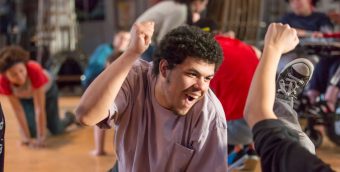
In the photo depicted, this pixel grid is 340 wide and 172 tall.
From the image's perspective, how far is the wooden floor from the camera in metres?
3.13

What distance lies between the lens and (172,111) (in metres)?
1.45

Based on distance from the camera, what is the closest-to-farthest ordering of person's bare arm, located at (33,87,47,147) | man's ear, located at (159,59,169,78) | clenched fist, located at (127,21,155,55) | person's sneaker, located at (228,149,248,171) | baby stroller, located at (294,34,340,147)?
1. clenched fist, located at (127,21,155,55)
2. man's ear, located at (159,59,169,78)
3. person's sneaker, located at (228,149,248,171)
4. baby stroller, located at (294,34,340,147)
5. person's bare arm, located at (33,87,47,147)

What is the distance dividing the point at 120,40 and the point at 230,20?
151 cm

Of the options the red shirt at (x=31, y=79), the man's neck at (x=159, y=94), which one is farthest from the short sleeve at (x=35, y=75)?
the man's neck at (x=159, y=94)

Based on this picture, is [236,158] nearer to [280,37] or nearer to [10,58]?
[10,58]

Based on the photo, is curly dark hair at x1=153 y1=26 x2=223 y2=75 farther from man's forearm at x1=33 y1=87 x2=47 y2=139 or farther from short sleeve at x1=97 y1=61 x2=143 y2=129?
man's forearm at x1=33 y1=87 x2=47 y2=139

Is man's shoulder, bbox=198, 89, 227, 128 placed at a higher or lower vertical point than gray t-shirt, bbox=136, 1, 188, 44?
lower

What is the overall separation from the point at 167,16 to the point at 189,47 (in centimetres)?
148

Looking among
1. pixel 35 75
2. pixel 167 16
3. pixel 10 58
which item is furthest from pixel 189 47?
pixel 35 75

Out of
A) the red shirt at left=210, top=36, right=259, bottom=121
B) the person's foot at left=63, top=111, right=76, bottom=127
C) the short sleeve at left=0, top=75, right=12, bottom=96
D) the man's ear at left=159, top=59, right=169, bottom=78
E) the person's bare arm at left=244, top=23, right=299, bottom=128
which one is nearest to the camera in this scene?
the person's bare arm at left=244, top=23, right=299, bottom=128

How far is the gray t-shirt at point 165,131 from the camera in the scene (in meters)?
1.46

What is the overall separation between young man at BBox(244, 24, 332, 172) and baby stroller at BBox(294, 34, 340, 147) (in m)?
2.00

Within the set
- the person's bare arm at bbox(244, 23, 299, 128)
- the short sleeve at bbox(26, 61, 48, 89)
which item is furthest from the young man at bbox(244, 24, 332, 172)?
the short sleeve at bbox(26, 61, 48, 89)

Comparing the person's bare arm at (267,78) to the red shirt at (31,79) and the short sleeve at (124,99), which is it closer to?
the short sleeve at (124,99)
